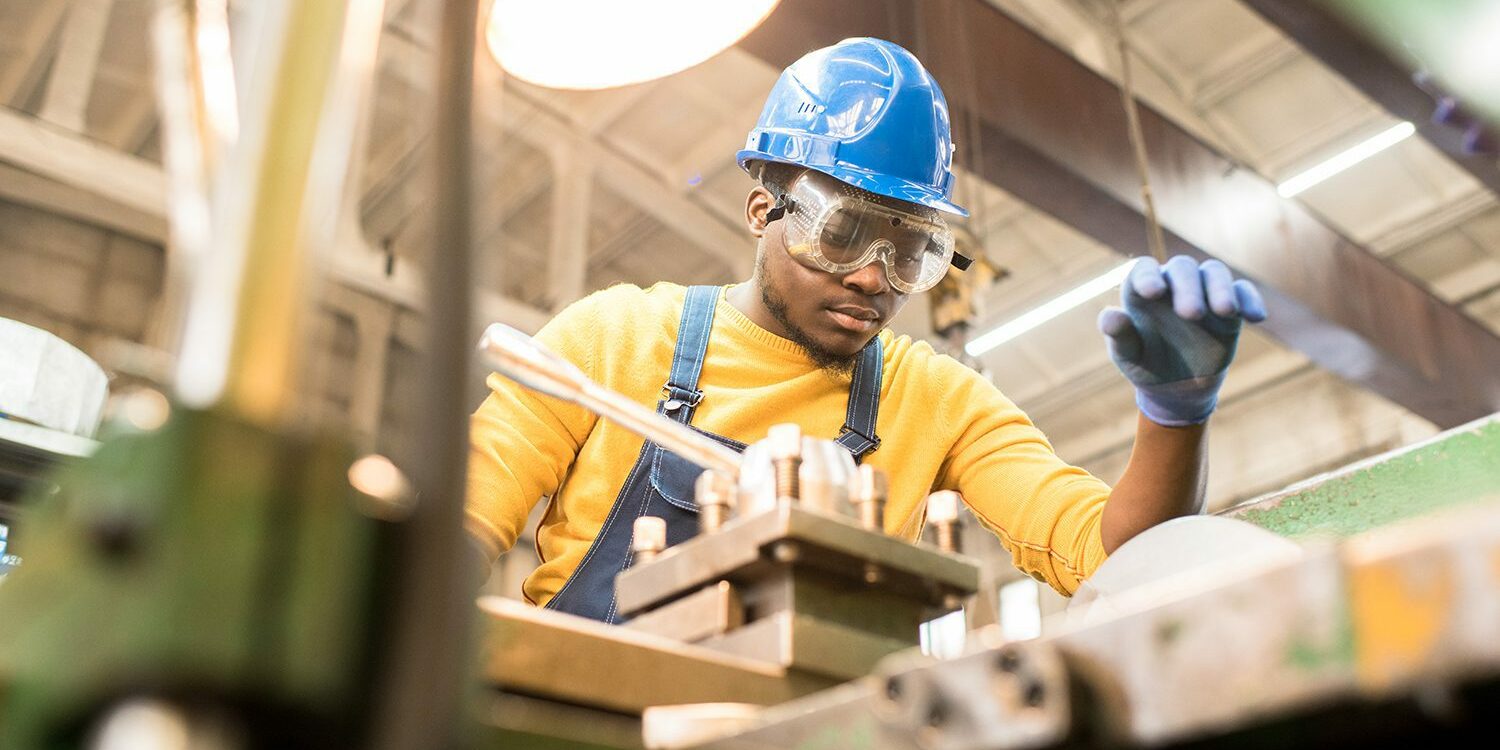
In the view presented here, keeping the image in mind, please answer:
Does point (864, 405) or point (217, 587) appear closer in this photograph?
point (217, 587)

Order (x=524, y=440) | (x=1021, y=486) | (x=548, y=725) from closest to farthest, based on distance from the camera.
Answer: (x=548, y=725) < (x=524, y=440) < (x=1021, y=486)

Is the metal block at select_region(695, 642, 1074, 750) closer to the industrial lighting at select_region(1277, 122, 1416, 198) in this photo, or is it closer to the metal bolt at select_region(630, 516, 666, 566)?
the metal bolt at select_region(630, 516, 666, 566)

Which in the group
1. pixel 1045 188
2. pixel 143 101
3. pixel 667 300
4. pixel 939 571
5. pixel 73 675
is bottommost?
pixel 73 675

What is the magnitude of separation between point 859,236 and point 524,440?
629 millimetres

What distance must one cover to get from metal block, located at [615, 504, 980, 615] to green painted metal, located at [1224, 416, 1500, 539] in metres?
0.73

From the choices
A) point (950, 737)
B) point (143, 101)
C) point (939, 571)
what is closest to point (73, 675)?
point (950, 737)

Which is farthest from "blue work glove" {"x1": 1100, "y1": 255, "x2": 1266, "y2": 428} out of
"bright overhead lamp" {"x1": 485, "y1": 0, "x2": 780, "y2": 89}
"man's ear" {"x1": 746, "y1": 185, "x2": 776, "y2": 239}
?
"man's ear" {"x1": 746, "y1": 185, "x2": 776, "y2": 239}

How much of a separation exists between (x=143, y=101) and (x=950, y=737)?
6571mm

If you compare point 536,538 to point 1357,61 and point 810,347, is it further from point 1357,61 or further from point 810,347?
point 1357,61

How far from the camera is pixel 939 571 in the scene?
101 cm

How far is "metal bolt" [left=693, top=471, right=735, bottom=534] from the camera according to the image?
1.07 m

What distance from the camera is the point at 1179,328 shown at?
1.53 meters

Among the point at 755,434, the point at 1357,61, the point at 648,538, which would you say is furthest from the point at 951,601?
the point at 1357,61

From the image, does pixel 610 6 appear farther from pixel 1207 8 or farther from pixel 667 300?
pixel 1207 8
